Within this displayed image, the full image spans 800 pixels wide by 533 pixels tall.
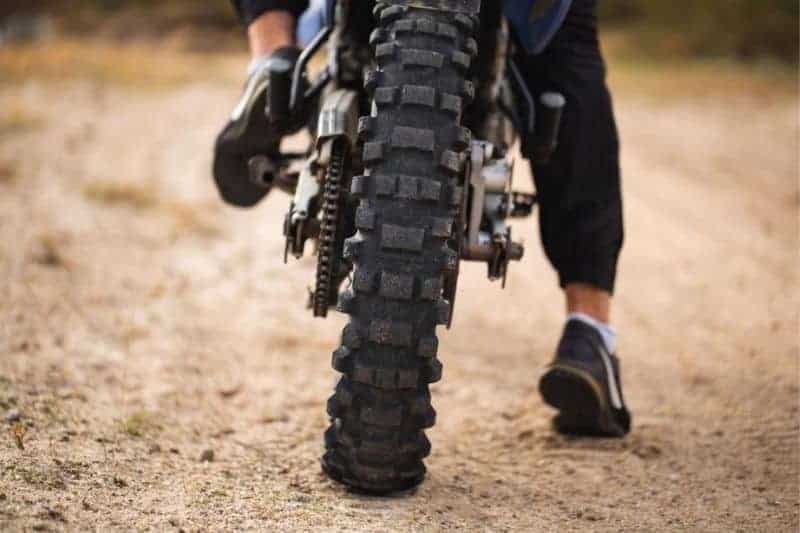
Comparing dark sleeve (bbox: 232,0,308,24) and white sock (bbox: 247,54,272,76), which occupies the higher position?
dark sleeve (bbox: 232,0,308,24)

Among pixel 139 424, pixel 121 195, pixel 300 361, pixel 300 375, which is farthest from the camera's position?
pixel 121 195

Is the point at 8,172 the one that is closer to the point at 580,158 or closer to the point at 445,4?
the point at 580,158

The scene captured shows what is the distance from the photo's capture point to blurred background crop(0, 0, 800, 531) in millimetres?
2018

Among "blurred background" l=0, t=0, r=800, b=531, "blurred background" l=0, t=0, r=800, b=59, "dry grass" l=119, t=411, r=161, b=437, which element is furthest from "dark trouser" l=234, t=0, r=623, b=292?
"blurred background" l=0, t=0, r=800, b=59

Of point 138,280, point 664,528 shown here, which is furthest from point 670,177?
point 664,528

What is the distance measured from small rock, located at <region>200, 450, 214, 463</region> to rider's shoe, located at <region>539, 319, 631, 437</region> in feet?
3.00

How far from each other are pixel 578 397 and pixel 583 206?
1.73 feet

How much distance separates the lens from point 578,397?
104 inches

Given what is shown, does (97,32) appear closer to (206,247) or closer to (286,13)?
(206,247)

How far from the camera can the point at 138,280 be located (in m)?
4.35

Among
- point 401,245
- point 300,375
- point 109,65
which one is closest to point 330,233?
point 401,245

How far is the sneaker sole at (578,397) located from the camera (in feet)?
8.66

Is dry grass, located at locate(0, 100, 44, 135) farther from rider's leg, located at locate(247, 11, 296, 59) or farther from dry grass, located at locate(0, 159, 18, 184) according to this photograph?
rider's leg, located at locate(247, 11, 296, 59)

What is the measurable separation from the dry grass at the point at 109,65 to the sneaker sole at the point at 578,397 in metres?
11.0
